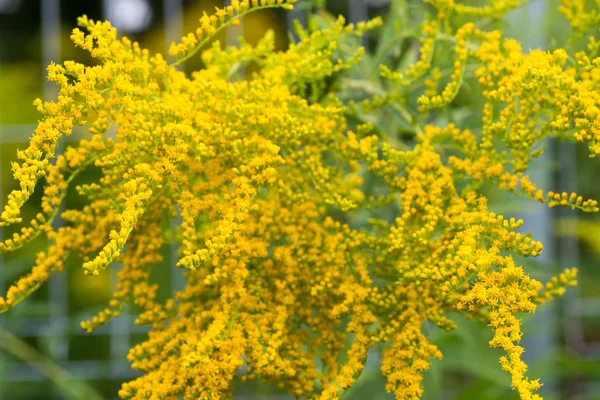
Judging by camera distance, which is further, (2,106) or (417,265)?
(2,106)

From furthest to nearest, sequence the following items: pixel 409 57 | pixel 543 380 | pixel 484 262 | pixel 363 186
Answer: pixel 543 380 → pixel 409 57 → pixel 363 186 → pixel 484 262

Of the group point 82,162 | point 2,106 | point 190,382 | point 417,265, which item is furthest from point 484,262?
point 2,106

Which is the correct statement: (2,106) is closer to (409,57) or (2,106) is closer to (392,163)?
(409,57)

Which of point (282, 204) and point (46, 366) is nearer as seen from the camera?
point (282, 204)

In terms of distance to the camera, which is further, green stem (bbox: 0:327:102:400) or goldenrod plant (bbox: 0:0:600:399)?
green stem (bbox: 0:327:102:400)

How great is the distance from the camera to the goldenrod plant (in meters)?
0.72

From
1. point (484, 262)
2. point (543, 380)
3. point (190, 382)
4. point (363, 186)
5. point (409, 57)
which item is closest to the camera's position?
point (484, 262)

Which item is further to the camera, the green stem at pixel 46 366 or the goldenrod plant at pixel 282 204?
the green stem at pixel 46 366

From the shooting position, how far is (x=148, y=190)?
0.69m

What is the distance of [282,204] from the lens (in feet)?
2.69

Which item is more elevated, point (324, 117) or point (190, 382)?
point (324, 117)

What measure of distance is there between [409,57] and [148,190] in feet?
2.24

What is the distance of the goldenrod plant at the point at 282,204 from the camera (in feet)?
2.35

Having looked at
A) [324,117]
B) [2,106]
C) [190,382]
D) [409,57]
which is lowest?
[190,382]
